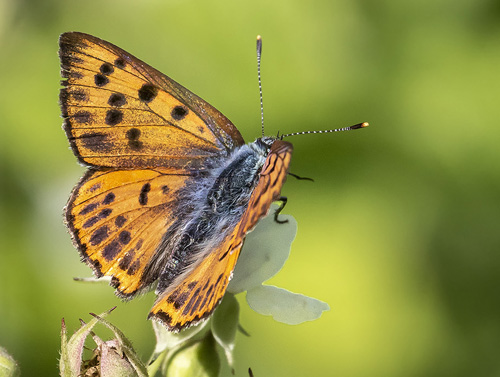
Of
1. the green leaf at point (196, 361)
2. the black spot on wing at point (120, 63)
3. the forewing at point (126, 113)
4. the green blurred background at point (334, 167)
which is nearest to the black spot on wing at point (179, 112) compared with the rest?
the forewing at point (126, 113)

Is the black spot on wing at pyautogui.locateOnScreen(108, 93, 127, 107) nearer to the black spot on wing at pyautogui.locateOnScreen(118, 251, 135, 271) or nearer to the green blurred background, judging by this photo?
the black spot on wing at pyautogui.locateOnScreen(118, 251, 135, 271)

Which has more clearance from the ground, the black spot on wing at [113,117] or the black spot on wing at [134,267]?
the black spot on wing at [113,117]

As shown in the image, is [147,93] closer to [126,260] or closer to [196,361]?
[126,260]

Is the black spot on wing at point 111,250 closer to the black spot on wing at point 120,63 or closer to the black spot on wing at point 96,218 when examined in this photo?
the black spot on wing at point 96,218

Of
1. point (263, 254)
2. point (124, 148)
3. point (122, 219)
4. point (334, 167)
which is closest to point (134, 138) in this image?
point (124, 148)

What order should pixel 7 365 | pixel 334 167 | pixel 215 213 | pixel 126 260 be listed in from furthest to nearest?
pixel 334 167 → pixel 215 213 → pixel 126 260 → pixel 7 365
